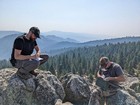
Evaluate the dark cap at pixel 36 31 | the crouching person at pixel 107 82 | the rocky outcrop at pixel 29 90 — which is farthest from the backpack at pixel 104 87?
the dark cap at pixel 36 31

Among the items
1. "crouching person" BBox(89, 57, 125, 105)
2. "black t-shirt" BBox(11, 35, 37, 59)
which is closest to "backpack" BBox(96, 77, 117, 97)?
"crouching person" BBox(89, 57, 125, 105)

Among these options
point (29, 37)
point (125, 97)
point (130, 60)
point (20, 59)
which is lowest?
point (130, 60)

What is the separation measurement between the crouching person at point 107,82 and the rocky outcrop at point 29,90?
8.14 ft

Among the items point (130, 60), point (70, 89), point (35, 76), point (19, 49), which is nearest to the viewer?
point (19, 49)

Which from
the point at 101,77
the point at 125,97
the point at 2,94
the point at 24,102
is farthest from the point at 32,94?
the point at 125,97

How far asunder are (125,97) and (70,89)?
3865mm

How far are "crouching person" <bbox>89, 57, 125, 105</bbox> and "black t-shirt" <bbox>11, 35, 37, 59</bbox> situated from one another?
3.80 m

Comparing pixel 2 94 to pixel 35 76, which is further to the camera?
pixel 35 76

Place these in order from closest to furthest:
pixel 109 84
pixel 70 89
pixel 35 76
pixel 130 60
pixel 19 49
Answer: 1. pixel 19 49
2. pixel 109 84
3. pixel 35 76
4. pixel 70 89
5. pixel 130 60

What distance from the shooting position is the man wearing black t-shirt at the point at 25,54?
41.8ft

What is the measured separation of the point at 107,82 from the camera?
13.7 m

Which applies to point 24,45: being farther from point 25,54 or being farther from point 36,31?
point 36,31

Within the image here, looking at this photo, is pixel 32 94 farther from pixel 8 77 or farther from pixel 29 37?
pixel 29 37

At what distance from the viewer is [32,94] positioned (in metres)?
14.0
